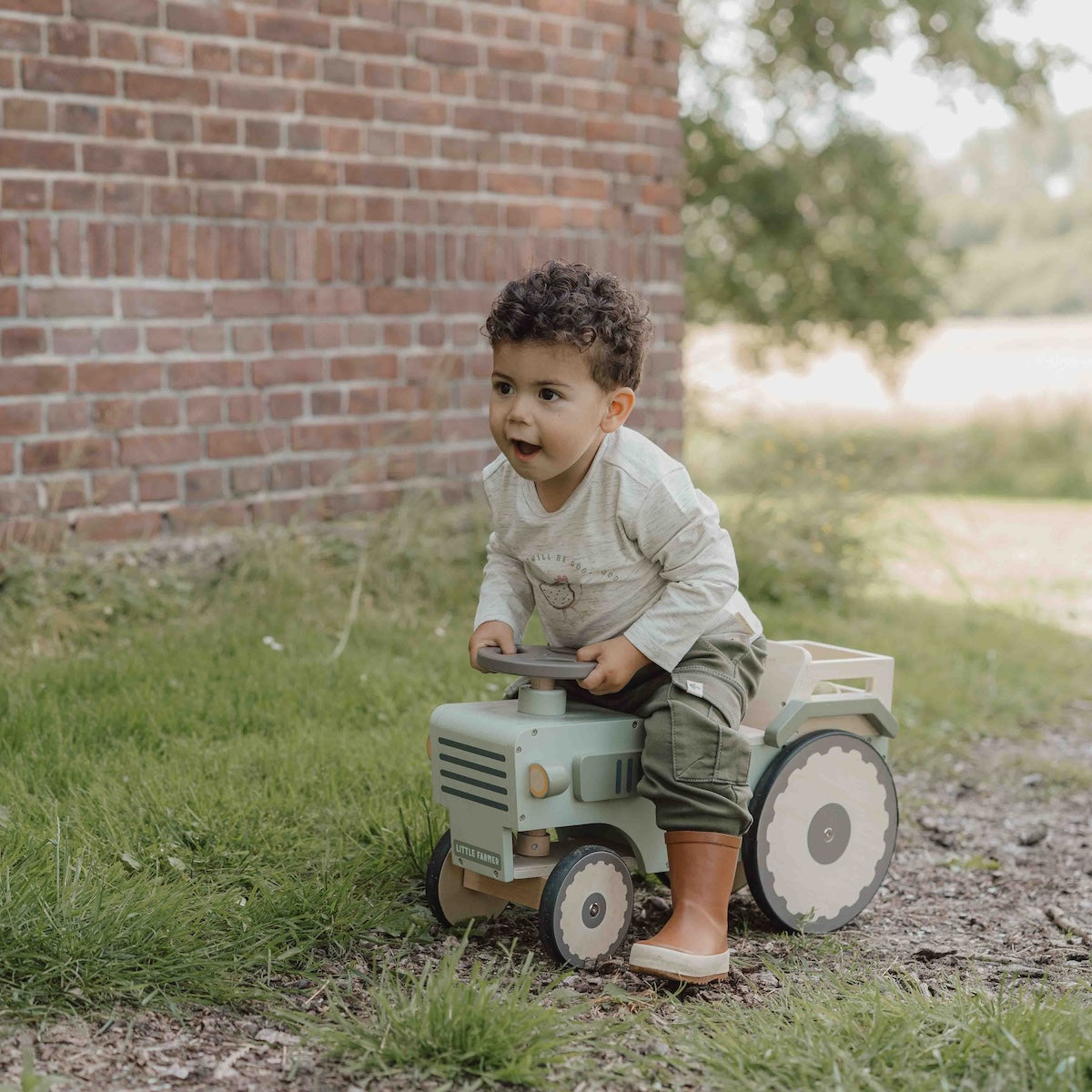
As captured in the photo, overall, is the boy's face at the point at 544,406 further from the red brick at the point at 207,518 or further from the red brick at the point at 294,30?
the red brick at the point at 294,30

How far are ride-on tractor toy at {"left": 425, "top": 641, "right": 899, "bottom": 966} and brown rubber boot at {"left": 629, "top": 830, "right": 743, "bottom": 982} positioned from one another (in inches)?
4.6

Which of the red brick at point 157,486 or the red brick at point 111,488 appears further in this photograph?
the red brick at point 157,486

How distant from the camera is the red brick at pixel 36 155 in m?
4.52

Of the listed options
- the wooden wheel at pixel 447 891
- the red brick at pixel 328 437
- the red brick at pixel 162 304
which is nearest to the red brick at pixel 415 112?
the red brick at pixel 162 304

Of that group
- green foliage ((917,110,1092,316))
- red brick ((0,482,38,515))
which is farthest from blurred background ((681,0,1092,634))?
green foliage ((917,110,1092,316))

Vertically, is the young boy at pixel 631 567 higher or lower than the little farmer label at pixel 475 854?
higher

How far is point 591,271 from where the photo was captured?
9.20 ft

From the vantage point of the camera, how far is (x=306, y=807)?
3.28 metres

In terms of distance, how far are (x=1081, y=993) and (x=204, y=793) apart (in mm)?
1865

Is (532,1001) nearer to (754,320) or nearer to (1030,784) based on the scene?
(1030,784)

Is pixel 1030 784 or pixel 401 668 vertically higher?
pixel 401 668

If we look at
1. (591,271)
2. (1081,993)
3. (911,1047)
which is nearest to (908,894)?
(1081,993)

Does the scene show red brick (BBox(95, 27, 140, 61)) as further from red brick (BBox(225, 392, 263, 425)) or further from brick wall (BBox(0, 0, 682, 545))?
red brick (BBox(225, 392, 263, 425))

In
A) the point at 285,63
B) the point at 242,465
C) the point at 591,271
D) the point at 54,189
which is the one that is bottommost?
the point at 242,465
